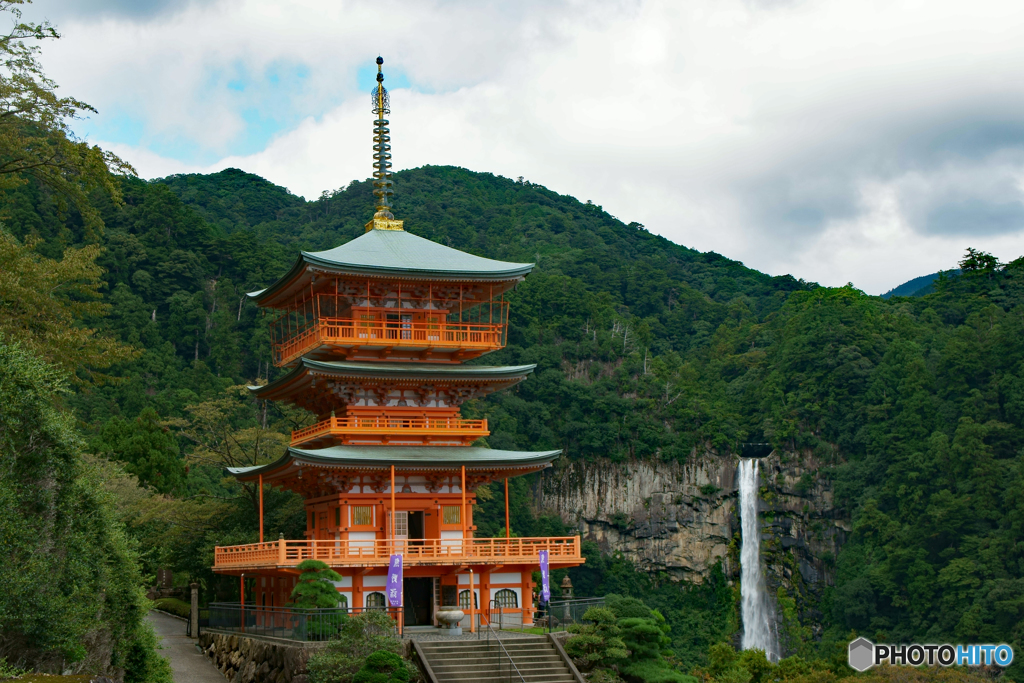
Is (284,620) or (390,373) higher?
(390,373)

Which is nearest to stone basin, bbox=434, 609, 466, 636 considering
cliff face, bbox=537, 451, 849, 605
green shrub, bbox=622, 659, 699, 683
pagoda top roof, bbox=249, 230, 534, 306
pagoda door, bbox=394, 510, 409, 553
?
pagoda door, bbox=394, 510, 409, 553

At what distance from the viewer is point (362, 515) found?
95.2 feet

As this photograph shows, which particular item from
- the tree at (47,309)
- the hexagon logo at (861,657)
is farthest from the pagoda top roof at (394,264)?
the hexagon logo at (861,657)

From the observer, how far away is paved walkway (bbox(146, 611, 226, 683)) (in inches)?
1049

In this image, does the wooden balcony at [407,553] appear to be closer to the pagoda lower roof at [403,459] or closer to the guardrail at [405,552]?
the guardrail at [405,552]

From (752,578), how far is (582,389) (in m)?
18.4

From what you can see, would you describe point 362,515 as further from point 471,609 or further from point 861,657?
point 861,657

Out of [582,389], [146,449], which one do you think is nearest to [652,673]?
[146,449]

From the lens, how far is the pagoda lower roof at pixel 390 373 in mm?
28656

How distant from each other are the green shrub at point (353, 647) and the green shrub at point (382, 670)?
0.94 feet

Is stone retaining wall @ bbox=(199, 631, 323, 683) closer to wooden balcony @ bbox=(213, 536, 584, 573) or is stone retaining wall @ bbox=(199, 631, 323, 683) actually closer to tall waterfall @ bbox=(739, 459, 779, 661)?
wooden balcony @ bbox=(213, 536, 584, 573)

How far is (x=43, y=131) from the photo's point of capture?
26250 mm

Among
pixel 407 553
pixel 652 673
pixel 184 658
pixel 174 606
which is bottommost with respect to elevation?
pixel 174 606

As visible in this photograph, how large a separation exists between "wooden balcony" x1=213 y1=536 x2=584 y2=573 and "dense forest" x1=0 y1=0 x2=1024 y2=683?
338cm
